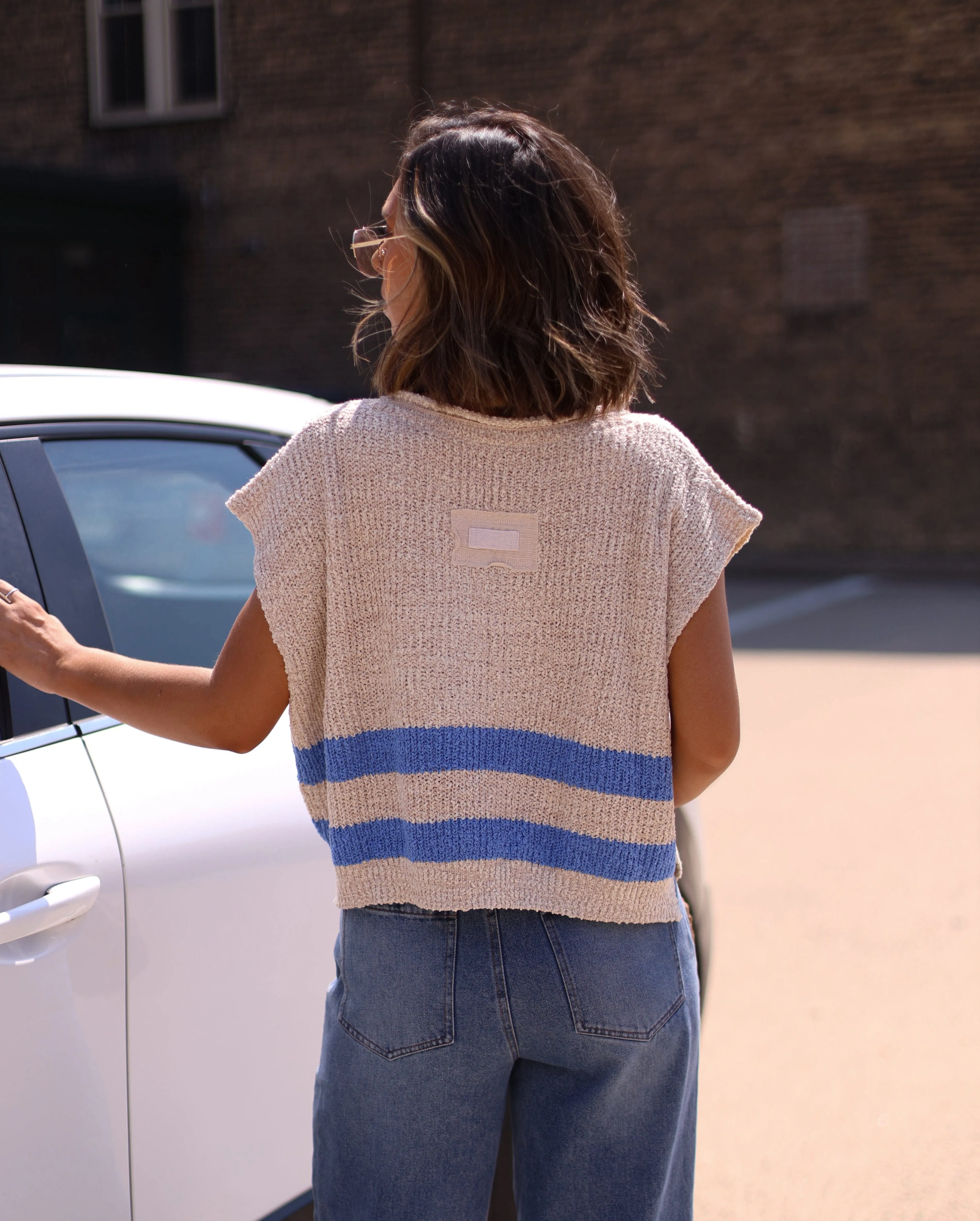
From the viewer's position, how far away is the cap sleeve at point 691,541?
134 centimetres

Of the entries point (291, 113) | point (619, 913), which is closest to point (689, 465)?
point (619, 913)

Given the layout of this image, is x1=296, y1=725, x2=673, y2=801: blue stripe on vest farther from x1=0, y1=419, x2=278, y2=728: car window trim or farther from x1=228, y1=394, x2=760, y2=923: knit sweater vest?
x1=0, y1=419, x2=278, y2=728: car window trim

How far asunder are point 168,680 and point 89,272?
15209 millimetres

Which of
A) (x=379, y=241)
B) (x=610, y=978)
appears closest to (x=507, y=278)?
(x=379, y=241)

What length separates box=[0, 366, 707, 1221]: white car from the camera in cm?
158

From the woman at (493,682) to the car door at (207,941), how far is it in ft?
1.23

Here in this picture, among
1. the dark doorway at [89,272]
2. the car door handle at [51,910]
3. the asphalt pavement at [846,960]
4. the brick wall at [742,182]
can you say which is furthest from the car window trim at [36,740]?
the brick wall at [742,182]

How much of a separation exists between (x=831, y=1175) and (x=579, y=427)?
2207 millimetres

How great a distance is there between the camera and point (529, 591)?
1329 millimetres

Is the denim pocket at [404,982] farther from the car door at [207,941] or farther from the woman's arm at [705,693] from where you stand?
the car door at [207,941]

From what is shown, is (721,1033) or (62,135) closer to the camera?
(721,1033)

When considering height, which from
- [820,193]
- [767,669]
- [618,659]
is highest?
[820,193]

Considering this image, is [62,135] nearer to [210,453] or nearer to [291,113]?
[291,113]

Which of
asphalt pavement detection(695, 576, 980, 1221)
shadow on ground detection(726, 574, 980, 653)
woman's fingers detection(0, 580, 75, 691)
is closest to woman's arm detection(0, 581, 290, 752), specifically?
woman's fingers detection(0, 580, 75, 691)
